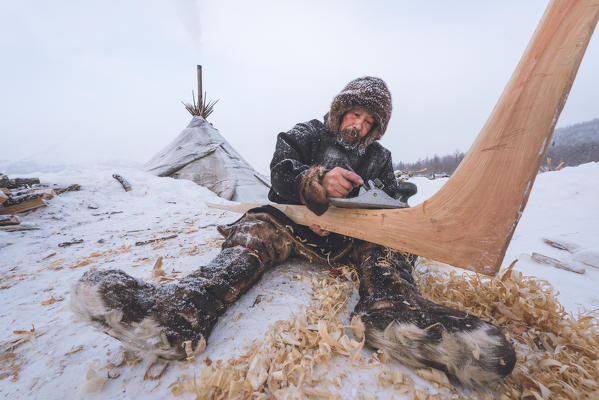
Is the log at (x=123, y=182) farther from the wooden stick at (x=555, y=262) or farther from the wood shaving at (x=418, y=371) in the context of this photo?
the wooden stick at (x=555, y=262)

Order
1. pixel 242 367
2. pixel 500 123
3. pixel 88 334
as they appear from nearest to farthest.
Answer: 1. pixel 500 123
2. pixel 242 367
3. pixel 88 334

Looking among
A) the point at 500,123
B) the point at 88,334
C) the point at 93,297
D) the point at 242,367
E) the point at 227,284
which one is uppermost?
the point at 500,123

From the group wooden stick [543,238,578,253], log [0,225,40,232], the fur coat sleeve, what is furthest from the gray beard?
log [0,225,40,232]

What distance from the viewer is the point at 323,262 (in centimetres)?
162

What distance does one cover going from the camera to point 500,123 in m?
0.67

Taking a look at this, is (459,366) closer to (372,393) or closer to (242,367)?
(372,393)

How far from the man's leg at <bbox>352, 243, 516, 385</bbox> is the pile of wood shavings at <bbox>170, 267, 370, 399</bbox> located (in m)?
0.12

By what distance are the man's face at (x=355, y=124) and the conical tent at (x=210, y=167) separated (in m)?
3.88

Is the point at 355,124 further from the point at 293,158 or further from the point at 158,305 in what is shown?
the point at 158,305

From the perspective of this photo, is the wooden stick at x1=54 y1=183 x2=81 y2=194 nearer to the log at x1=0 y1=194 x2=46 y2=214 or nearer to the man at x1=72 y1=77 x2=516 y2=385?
the log at x1=0 y1=194 x2=46 y2=214

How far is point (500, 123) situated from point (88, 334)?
1.78 metres

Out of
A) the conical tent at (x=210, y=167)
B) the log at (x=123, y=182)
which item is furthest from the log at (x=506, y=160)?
the log at (x=123, y=182)

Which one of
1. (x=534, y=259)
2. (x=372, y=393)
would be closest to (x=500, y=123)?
(x=372, y=393)

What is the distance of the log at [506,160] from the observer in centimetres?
58
